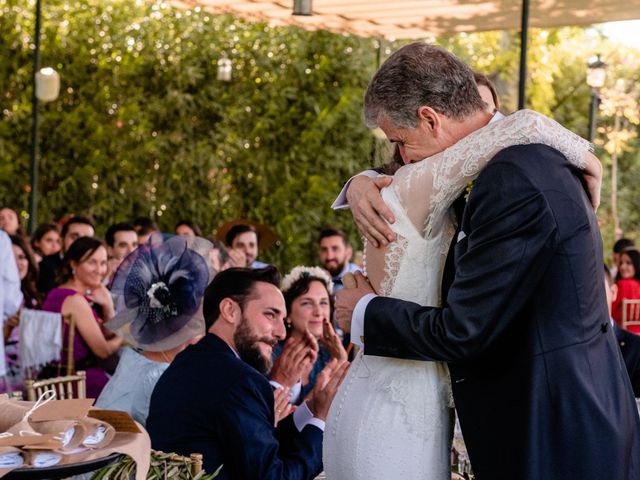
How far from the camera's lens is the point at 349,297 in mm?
2164

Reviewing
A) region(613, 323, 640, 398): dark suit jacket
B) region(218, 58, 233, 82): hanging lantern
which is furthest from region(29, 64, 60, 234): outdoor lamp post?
region(613, 323, 640, 398): dark suit jacket

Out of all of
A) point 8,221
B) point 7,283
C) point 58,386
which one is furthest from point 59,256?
point 58,386

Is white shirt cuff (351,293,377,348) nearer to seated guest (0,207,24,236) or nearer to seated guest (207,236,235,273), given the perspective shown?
seated guest (207,236,235,273)

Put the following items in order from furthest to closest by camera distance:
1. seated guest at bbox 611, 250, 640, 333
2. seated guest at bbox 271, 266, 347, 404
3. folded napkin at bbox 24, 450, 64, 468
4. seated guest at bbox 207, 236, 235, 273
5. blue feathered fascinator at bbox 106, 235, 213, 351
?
seated guest at bbox 611, 250, 640, 333, seated guest at bbox 207, 236, 235, 273, seated guest at bbox 271, 266, 347, 404, blue feathered fascinator at bbox 106, 235, 213, 351, folded napkin at bbox 24, 450, 64, 468

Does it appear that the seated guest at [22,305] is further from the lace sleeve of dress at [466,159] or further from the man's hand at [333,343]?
the lace sleeve of dress at [466,159]

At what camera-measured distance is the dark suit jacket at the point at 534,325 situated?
6.21 feet

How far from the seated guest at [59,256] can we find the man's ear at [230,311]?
3583 millimetres

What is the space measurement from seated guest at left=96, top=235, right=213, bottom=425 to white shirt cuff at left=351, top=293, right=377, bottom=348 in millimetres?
1766

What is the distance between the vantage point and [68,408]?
2.20 meters

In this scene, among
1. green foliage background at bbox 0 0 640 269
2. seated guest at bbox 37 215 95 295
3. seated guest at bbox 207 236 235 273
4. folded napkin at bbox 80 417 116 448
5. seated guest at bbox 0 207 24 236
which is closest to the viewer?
folded napkin at bbox 80 417 116 448

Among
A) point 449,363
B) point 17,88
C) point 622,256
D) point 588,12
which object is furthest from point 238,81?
point 449,363

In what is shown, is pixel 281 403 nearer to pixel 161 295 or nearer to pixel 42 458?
pixel 161 295

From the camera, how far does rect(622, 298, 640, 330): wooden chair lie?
8930 mm

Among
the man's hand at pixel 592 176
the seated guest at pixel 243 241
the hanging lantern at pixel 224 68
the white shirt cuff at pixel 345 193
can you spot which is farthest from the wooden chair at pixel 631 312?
the man's hand at pixel 592 176
